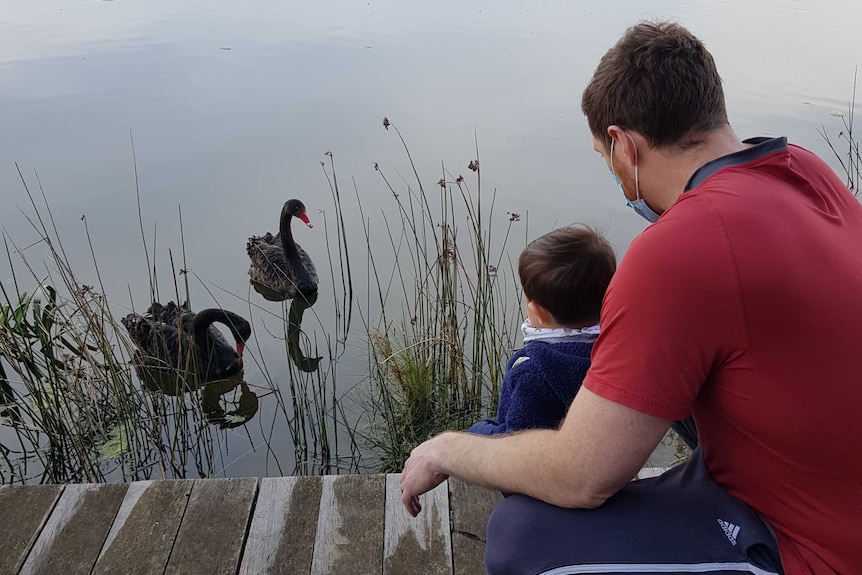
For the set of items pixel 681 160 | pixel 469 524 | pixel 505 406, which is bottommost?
pixel 469 524

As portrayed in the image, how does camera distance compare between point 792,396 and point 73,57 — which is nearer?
point 792,396

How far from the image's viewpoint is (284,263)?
16.3 feet

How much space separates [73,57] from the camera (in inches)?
319

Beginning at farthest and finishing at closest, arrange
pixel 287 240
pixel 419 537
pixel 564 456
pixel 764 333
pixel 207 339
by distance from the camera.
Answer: pixel 287 240 < pixel 207 339 < pixel 419 537 < pixel 564 456 < pixel 764 333

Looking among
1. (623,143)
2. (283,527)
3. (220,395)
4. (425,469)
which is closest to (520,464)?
(425,469)

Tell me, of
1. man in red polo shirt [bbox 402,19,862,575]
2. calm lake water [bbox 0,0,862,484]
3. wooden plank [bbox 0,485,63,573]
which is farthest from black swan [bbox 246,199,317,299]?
man in red polo shirt [bbox 402,19,862,575]

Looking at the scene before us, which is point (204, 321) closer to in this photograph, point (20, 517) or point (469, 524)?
point (20, 517)

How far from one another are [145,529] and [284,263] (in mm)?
3136

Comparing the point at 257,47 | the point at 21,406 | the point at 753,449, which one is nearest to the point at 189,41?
the point at 257,47

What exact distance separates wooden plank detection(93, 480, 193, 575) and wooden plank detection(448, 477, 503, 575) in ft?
2.17

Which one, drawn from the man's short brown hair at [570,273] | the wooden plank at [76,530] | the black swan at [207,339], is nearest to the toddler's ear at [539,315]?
the man's short brown hair at [570,273]

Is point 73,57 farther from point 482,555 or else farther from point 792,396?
point 792,396

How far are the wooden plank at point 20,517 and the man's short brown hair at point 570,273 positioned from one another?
4.28 feet

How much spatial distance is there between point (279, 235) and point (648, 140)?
4.20 meters
